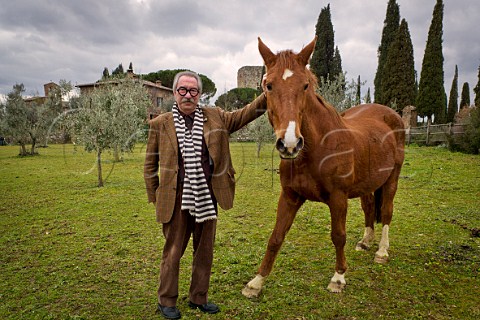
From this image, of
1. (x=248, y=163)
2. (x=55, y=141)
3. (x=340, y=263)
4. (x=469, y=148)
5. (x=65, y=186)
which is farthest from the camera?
(x=55, y=141)

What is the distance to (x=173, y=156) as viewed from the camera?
2.88m

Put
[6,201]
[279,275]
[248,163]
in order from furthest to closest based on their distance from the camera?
1. [248,163]
2. [6,201]
3. [279,275]

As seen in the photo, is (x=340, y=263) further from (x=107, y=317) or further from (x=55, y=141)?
(x=55, y=141)

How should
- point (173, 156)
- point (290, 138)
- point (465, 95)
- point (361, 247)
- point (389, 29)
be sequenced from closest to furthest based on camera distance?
point (290, 138), point (173, 156), point (361, 247), point (389, 29), point (465, 95)

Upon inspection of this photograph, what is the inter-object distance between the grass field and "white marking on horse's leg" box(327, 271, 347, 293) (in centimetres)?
11

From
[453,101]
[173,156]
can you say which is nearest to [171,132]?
[173,156]

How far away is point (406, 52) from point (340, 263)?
Result: 28161 millimetres

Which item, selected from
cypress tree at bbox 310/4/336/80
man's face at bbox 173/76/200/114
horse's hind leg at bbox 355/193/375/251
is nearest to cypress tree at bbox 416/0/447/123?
cypress tree at bbox 310/4/336/80

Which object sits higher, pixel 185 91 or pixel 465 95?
pixel 465 95

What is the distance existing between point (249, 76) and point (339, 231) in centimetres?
6624

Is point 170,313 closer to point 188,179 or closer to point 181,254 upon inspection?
point 181,254

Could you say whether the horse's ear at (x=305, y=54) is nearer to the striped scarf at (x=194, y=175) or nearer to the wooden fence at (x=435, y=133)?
the striped scarf at (x=194, y=175)

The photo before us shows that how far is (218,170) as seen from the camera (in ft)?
9.76

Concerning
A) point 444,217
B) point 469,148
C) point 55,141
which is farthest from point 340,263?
point 55,141
